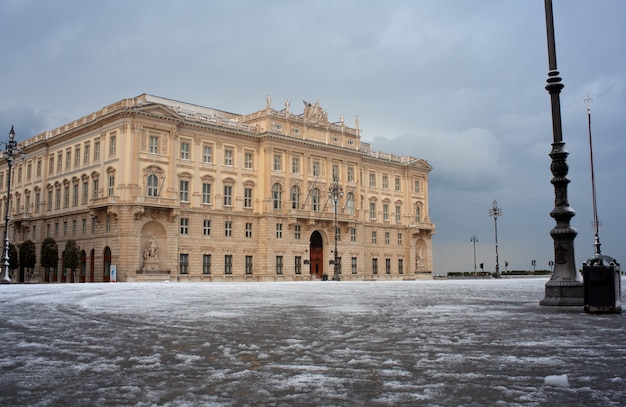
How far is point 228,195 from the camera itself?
194 ft

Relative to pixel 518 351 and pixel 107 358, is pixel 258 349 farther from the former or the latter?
pixel 518 351

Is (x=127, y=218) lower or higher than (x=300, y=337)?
higher

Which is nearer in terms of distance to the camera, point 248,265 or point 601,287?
point 601,287

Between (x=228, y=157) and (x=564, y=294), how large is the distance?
158 ft

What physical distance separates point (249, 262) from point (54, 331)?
2048 inches

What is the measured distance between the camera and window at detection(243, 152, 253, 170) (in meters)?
60.9


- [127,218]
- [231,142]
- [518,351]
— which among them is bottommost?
[518,351]

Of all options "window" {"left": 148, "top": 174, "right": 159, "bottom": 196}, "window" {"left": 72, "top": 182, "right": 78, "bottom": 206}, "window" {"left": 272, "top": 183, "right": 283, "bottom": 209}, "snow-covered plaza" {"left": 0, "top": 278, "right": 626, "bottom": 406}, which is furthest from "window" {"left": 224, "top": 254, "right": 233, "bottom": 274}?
"snow-covered plaza" {"left": 0, "top": 278, "right": 626, "bottom": 406}

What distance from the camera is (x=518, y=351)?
6465mm

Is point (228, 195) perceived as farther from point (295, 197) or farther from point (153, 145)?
point (153, 145)

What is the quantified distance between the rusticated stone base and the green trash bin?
205cm

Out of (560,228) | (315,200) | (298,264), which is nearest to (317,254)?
(298,264)

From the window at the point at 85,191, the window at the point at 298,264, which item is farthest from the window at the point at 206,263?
the window at the point at 85,191

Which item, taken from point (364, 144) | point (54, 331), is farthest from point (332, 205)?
point (54, 331)
